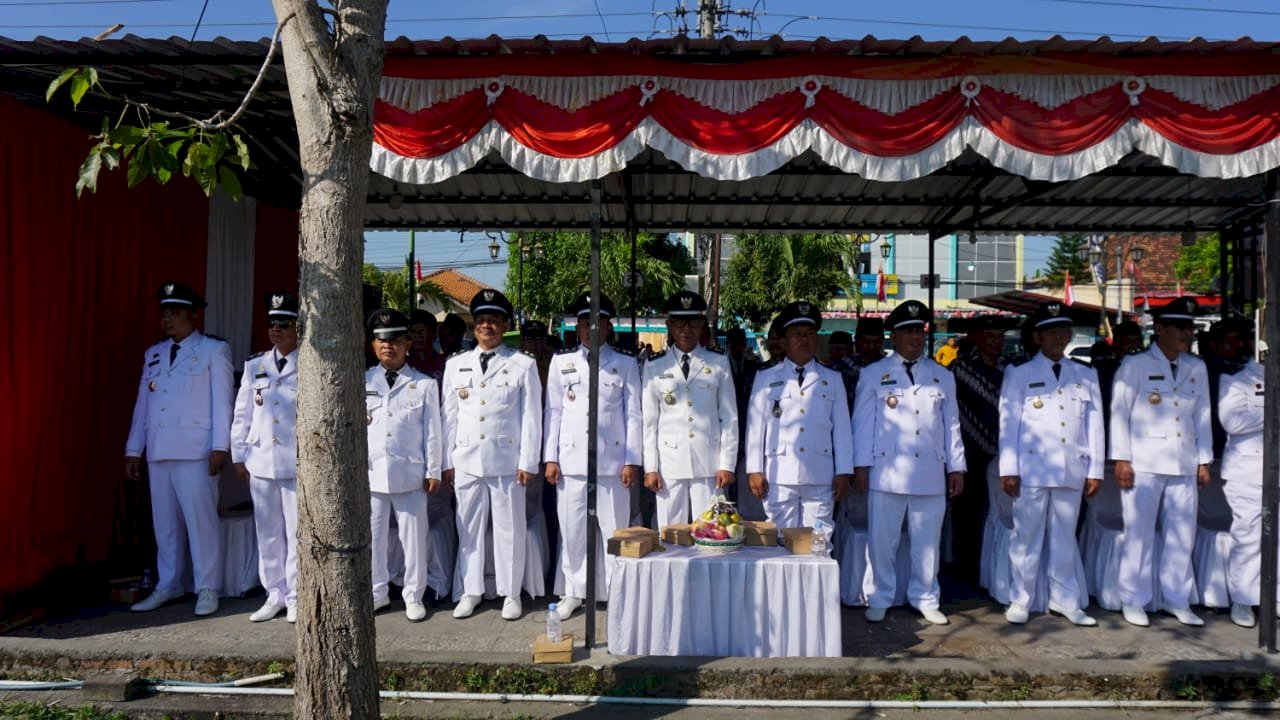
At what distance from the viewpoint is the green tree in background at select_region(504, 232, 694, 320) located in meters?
20.6

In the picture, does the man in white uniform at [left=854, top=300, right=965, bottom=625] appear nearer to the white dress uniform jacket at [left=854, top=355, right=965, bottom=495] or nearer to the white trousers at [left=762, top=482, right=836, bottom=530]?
the white dress uniform jacket at [left=854, top=355, right=965, bottom=495]

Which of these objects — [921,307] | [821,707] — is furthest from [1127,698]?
[921,307]

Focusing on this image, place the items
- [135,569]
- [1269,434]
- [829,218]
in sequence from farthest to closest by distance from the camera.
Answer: [829,218]
[135,569]
[1269,434]

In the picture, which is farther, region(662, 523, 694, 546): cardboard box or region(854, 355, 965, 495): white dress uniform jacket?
region(854, 355, 965, 495): white dress uniform jacket

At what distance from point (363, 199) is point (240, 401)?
9.87ft

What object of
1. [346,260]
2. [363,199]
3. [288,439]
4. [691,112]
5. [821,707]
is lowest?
[821,707]

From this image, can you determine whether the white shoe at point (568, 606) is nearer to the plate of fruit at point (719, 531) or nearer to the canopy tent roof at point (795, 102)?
the plate of fruit at point (719, 531)

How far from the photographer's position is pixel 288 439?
18.6 ft

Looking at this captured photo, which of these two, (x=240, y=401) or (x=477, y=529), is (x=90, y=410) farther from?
(x=477, y=529)

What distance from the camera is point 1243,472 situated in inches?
221

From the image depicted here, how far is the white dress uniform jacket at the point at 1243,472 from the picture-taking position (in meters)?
5.55

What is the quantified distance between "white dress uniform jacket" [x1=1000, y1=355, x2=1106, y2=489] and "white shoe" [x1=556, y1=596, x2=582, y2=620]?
9.74 feet

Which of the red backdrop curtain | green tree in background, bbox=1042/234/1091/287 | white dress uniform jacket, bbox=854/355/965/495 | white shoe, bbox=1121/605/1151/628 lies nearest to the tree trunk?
the red backdrop curtain

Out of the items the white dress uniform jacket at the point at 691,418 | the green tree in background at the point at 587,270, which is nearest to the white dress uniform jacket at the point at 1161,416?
the white dress uniform jacket at the point at 691,418
